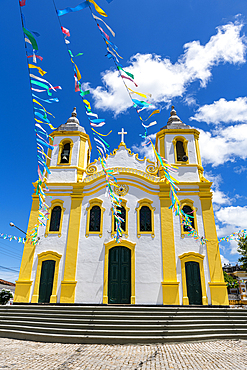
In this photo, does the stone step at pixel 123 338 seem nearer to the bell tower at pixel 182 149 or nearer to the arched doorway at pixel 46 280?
the arched doorway at pixel 46 280

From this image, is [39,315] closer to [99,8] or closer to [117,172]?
[117,172]

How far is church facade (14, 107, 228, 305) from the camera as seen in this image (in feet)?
42.7

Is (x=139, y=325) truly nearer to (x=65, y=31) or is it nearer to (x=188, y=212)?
(x=188, y=212)

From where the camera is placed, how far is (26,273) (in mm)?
13555

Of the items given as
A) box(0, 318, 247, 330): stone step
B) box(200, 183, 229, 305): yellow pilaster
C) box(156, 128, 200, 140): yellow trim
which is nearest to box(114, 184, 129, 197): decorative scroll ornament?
box(200, 183, 229, 305): yellow pilaster

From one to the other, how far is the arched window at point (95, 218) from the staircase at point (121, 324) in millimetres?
4830

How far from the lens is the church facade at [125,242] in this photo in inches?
512

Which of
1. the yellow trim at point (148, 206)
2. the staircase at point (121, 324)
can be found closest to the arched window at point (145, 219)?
the yellow trim at point (148, 206)

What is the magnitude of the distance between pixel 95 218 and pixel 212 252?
268 inches

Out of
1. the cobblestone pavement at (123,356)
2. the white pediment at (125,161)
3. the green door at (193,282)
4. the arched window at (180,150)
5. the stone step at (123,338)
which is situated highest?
the arched window at (180,150)

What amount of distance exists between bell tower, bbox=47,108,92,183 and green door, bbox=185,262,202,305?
832 centimetres

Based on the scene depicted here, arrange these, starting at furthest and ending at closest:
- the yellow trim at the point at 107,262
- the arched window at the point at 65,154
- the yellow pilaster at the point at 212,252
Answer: the arched window at the point at 65,154
the yellow trim at the point at 107,262
the yellow pilaster at the point at 212,252

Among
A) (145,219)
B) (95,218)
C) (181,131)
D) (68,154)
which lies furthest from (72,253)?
(181,131)

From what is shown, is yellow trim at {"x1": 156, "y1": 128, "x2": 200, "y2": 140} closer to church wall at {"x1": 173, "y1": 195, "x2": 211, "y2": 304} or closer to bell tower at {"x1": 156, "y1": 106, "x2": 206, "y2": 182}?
A: bell tower at {"x1": 156, "y1": 106, "x2": 206, "y2": 182}
